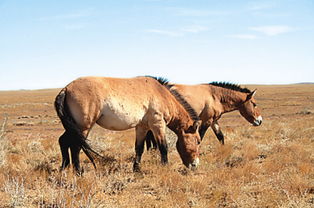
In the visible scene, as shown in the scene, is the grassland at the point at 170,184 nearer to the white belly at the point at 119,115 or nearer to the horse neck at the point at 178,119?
the white belly at the point at 119,115

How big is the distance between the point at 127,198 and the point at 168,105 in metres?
2.70

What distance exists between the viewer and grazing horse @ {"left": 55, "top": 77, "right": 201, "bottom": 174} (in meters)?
5.54

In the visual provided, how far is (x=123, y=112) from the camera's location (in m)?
5.91

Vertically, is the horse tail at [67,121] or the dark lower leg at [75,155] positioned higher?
the horse tail at [67,121]

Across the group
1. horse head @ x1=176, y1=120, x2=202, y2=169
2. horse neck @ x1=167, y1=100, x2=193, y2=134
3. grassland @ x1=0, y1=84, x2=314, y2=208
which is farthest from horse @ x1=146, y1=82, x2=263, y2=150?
horse head @ x1=176, y1=120, x2=202, y2=169

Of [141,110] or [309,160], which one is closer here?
[141,110]

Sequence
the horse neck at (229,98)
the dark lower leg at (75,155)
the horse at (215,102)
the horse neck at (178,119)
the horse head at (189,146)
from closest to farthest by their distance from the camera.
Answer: the dark lower leg at (75,155)
the horse head at (189,146)
the horse neck at (178,119)
the horse at (215,102)
the horse neck at (229,98)

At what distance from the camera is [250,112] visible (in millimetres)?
9812

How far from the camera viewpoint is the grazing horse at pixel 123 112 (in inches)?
218

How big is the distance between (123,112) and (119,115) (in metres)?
0.10

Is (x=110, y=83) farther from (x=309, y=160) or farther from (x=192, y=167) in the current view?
(x=309, y=160)

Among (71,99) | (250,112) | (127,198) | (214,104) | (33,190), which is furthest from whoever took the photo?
(250,112)

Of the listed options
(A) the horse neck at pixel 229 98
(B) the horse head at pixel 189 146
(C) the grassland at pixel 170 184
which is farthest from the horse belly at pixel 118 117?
(A) the horse neck at pixel 229 98

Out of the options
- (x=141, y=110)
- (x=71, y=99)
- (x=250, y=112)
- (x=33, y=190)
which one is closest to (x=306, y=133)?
(x=250, y=112)
